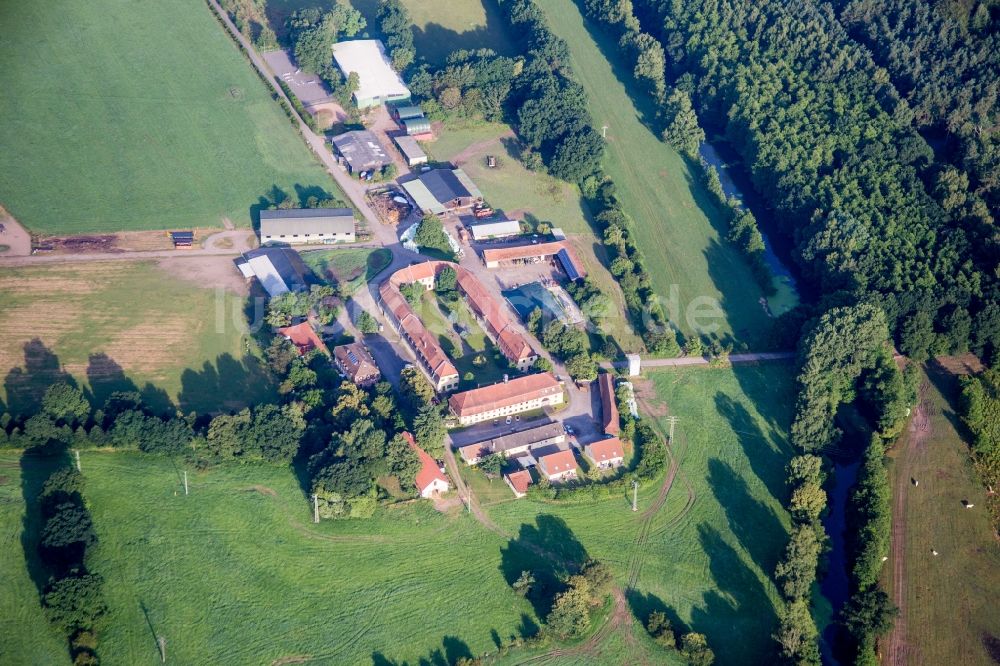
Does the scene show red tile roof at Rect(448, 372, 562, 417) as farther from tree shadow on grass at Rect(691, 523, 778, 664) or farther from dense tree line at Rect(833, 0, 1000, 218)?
dense tree line at Rect(833, 0, 1000, 218)

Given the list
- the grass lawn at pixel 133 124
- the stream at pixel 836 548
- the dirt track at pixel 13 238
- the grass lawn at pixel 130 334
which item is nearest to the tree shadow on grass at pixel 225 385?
the grass lawn at pixel 130 334

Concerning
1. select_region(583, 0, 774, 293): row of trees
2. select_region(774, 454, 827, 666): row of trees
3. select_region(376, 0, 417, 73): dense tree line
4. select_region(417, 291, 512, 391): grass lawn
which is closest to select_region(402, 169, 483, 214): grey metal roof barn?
select_region(417, 291, 512, 391): grass lawn

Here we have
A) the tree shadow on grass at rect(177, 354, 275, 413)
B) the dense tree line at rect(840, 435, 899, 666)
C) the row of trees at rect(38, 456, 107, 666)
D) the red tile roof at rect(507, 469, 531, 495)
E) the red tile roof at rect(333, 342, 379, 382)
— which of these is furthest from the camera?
the red tile roof at rect(333, 342, 379, 382)

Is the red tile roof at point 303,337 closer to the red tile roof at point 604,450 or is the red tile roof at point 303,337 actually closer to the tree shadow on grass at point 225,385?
the tree shadow on grass at point 225,385

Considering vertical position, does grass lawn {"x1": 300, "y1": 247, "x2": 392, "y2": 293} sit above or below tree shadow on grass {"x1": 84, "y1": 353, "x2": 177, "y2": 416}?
above

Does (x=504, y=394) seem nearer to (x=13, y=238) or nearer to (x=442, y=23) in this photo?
(x=13, y=238)

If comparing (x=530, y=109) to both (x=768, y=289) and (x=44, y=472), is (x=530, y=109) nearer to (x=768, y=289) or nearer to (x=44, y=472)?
(x=768, y=289)

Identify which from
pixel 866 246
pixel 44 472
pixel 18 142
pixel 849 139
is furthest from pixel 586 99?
pixel 44 472

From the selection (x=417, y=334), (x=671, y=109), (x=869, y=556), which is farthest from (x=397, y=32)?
(x=869, y=556)
